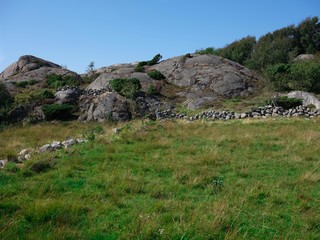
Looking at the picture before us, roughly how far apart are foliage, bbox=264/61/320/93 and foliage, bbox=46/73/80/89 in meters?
23.3

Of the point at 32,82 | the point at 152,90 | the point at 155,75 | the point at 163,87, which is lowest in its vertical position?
the point at 152,90

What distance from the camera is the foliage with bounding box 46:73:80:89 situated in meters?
39.0

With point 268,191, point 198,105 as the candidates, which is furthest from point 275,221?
point 198,105

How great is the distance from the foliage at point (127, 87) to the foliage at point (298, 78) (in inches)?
547

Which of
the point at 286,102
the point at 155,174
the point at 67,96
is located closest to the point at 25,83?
the point at 67,96

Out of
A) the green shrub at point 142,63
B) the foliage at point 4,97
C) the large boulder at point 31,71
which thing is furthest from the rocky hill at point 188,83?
the large boulder at point 31,71

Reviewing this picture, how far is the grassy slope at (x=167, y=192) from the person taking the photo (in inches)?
227

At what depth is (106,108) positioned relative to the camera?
26.9m

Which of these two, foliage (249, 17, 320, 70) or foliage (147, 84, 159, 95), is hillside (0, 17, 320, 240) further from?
foliage (249, 17, 320, 70)

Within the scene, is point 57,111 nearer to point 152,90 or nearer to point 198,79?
point 152,90

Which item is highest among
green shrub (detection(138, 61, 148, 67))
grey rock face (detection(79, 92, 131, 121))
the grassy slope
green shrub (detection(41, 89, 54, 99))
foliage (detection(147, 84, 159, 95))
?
green shrub (detection(138, 61, 148, 67))

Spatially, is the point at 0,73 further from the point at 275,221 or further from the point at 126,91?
the point at 275,221

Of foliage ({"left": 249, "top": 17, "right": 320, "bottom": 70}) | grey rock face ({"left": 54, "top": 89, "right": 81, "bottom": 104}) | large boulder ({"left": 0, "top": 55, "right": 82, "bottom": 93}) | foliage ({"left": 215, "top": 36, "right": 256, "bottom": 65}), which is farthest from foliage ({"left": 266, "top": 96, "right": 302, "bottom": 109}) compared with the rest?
foliage ({"left": 215, "top": 36, "right": 256, "bottom": 65})

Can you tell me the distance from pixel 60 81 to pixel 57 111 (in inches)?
581
